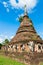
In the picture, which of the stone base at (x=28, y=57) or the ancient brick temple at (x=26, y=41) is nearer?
the stone base at (x=28, y=57)

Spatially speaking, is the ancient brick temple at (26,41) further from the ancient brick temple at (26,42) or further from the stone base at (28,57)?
the stone base at (28,57)

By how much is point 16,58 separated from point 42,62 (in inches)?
163

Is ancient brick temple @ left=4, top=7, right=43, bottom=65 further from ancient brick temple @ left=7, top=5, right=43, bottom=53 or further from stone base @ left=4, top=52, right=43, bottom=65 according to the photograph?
stone base @ left=4, top=52, right=43, bottom=65

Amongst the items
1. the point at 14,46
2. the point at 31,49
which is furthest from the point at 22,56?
the point at 14,46

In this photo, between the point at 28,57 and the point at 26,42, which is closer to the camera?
the point at 28,57

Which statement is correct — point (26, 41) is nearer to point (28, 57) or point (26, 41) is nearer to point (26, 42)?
point (26, 42)

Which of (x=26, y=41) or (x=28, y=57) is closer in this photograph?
(x=28, y=57)

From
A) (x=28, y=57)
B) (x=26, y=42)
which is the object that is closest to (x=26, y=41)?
(x=26, y=42)

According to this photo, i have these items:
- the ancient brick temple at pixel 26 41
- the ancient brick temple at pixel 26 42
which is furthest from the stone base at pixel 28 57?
the ancient brick temple at pixel 26 41

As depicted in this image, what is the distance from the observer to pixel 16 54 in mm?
26453

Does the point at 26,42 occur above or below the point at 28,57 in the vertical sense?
above

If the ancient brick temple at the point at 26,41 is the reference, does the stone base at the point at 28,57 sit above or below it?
below

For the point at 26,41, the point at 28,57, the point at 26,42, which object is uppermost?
the point at 26,41

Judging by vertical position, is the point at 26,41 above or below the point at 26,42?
above
